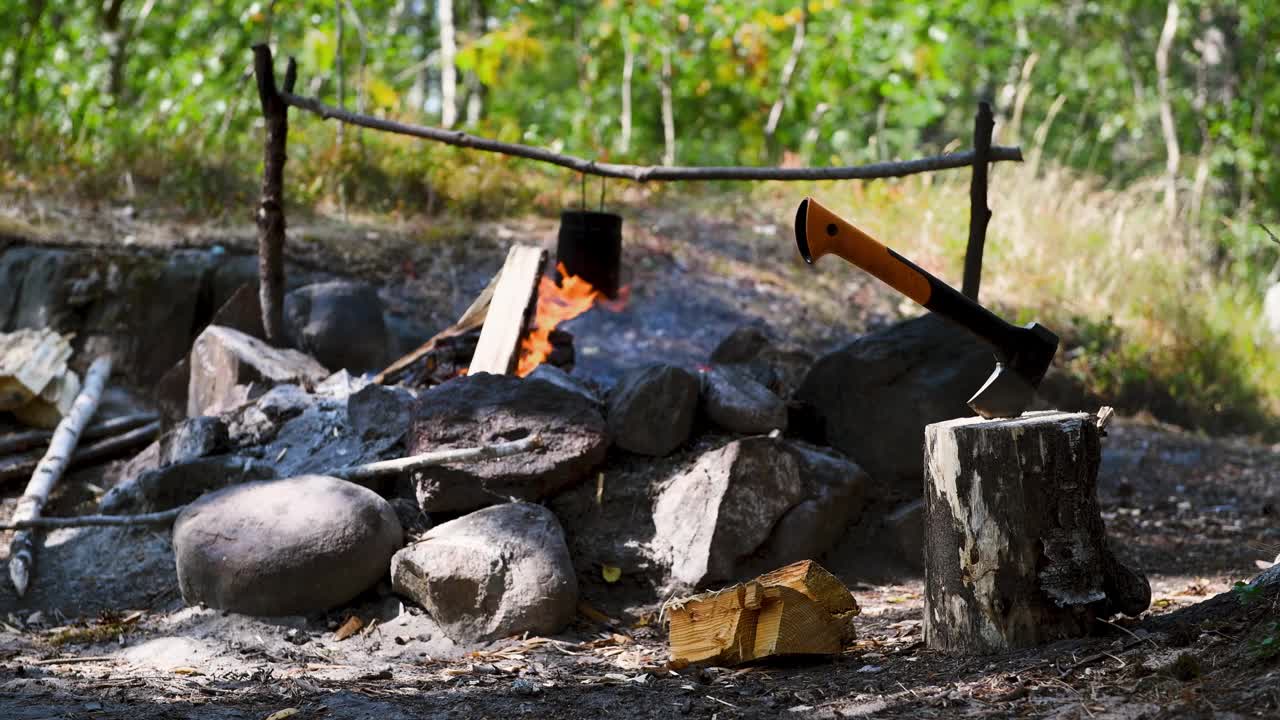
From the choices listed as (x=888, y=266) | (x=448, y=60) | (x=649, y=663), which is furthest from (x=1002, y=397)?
(x=448, y=60)

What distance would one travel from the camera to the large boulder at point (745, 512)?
402cm

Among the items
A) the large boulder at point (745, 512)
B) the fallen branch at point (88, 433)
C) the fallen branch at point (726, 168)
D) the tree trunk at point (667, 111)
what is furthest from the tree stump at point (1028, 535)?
the tree trunk at point (667, 111)

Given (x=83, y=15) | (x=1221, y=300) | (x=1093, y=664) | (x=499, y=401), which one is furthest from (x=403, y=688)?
(x=83, y=15)

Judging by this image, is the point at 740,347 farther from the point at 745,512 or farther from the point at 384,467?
the point at 384,467

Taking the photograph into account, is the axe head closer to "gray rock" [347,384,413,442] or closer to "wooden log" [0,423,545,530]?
"wooden log" [0,423,545,530]

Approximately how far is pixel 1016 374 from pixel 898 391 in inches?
57.7

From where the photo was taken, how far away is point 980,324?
3.01 m

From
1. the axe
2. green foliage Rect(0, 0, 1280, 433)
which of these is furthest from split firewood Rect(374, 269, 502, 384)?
green foliage Rect(0, 0, 1280, 433)

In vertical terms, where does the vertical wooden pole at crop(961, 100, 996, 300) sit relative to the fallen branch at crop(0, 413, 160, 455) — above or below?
above

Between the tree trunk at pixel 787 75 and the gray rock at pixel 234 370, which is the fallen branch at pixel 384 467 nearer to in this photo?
the gray rock at pixel 234 370

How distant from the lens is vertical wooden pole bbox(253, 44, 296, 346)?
5477 millimetres

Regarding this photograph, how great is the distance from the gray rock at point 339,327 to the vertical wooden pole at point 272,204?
0.13m

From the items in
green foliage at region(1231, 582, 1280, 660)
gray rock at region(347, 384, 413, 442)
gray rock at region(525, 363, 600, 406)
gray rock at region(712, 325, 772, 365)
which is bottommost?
green foliage at region(1231, 582, 1280, 660)

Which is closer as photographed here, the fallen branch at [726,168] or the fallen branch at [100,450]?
the fallen branch at [726,168]
